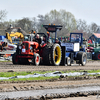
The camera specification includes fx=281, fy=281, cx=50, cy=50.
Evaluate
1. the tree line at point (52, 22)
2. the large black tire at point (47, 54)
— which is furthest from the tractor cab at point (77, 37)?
the tree line at point (52, 22)

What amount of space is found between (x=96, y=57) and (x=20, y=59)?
13150 mm

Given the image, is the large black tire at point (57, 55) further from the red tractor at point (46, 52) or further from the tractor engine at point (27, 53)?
the tractor engine at point (27, 53)

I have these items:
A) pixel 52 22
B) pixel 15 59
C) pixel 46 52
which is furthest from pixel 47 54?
pixel 52 22

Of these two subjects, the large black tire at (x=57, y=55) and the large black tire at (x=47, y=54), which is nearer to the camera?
the large black tire at (x=47, y=54)

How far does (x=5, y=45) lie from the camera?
29656 millimetres

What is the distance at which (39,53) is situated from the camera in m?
18.5

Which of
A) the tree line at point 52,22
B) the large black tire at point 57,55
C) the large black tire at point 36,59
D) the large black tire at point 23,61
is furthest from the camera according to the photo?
the tree line at point 52,22

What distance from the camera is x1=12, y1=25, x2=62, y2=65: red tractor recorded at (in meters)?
17.8

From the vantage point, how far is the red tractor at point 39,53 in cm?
1784

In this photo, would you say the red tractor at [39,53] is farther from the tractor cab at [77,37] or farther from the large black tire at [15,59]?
the tractor cab at [77,37]

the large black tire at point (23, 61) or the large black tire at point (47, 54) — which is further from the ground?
the large black tire at point (47, 54)

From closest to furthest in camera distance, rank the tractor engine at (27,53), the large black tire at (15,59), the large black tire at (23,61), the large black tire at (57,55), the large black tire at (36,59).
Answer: the large black tire at (36,59)
the tractor engine at (27,53)
the large black tire at (57,55)
the large black tire at (15,59)
the large black tire at (23,61)

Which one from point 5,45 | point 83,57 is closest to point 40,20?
point 5,45

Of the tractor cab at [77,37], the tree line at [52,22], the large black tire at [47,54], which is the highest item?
the tree line at [52,22]
